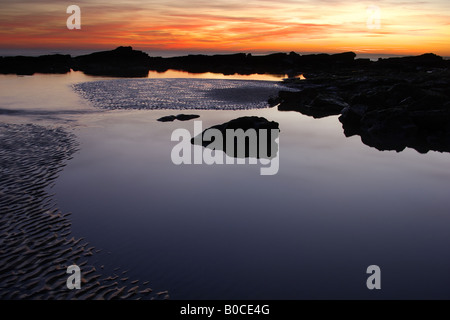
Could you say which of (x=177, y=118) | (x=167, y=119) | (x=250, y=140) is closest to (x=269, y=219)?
(x=250, y=140)

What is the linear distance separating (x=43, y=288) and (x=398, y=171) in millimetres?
14558

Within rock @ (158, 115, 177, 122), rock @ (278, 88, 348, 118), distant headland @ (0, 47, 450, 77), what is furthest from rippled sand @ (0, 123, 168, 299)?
distant headland @ (0, 47, 450, 77)

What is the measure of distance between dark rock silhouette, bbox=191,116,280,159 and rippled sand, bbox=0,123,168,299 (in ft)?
Answer: 24.7

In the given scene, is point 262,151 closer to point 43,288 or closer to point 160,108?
point 43,288

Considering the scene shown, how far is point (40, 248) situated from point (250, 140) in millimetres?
12822

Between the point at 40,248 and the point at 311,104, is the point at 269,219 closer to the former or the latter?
the point at 40,248

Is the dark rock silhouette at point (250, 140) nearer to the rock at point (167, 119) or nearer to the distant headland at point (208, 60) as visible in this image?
the rock at point (167, 119)

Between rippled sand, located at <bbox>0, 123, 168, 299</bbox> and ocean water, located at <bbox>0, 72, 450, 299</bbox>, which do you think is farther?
ocean water, located at <bbox>0, 72, 450, 299</bbox>

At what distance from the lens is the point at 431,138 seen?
21906 mm

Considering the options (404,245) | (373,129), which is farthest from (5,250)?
(373,129)

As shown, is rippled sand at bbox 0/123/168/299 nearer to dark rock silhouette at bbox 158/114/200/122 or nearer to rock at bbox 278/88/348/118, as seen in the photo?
dark rock silhouette at bbox 158/114/200/122

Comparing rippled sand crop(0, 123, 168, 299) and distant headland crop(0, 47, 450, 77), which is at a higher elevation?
distant headland crop(0, 47, 450, 77)

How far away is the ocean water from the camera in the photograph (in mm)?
7938

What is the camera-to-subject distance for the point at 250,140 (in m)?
19.7
